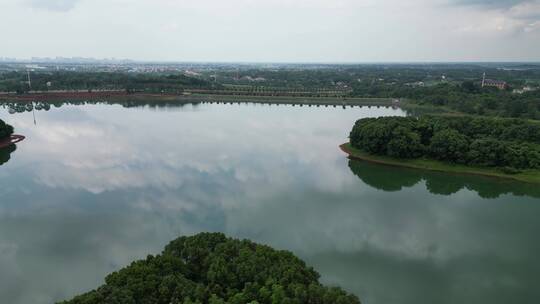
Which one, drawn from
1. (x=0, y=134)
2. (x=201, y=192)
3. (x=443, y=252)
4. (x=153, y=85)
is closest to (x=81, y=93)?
(x=153, y=85)

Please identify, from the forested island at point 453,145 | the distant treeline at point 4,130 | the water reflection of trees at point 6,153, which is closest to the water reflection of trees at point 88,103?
the distant treeline at point 4,130

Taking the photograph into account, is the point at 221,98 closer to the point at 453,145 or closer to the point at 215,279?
the point at 453,145

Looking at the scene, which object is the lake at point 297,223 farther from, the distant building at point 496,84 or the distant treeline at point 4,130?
the distant building at point 496,84

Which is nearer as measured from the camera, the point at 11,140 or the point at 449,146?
the point at 449,146

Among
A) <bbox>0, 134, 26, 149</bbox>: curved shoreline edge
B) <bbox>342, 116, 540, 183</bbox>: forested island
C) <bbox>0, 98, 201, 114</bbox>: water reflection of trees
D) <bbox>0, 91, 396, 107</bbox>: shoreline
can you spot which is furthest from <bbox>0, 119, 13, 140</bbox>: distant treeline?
<bbox>0, 91, 396, 107</bbox>: shoreline

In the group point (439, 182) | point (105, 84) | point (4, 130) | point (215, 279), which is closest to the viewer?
point (215, 279)

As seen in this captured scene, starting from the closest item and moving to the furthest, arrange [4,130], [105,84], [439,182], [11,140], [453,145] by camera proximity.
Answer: [439,182] → [453,145] → [4,130] → [11,140] → [105,84]

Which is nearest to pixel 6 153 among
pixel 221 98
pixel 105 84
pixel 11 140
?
pixel 11 140
